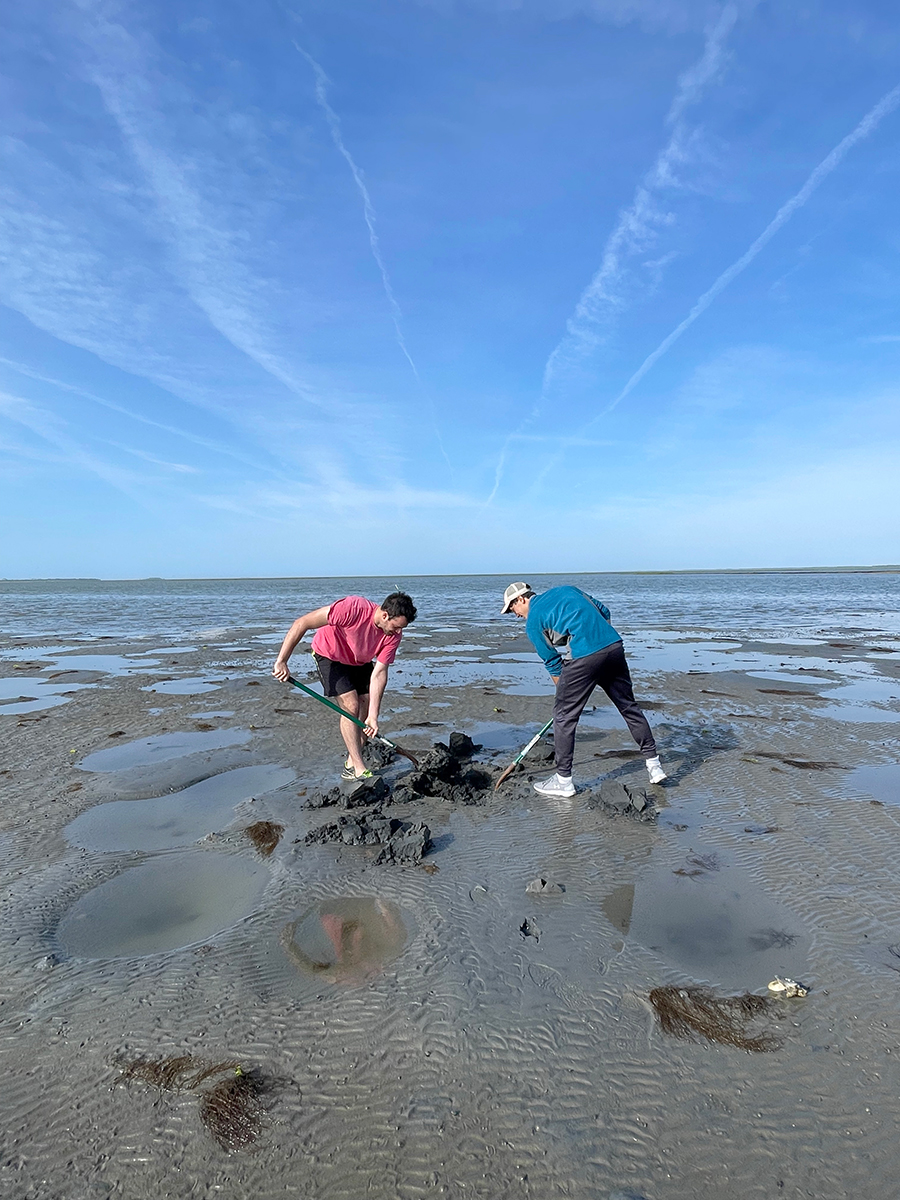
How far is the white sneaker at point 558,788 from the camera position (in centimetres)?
581

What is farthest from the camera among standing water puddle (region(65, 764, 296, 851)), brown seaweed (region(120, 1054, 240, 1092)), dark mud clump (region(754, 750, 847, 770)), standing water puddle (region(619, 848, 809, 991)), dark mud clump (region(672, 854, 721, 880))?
dark mud clump (region(754, 750, 847, 770))

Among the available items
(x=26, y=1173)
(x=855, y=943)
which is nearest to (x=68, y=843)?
(x=26, y=1173)

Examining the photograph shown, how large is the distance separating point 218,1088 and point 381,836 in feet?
7.79

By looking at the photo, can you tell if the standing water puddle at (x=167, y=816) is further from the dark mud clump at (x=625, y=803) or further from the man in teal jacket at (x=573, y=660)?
A: the dark mud clump at (x=625, y=803)

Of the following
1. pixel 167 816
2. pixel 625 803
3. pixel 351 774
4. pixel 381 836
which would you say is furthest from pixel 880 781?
pixel 167 816

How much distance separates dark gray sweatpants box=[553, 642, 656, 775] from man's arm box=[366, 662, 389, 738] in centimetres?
174

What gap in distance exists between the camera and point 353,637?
240 inches

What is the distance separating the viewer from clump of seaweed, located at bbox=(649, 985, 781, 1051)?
2670 mm

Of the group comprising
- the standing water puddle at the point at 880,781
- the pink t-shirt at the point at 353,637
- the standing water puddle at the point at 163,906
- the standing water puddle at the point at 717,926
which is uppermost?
the pink t-shirt at the point at 353,637

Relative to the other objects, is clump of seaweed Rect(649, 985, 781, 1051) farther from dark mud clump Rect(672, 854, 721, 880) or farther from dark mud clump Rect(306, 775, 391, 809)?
dark mud clump Rect(306, 775, 391, 809)

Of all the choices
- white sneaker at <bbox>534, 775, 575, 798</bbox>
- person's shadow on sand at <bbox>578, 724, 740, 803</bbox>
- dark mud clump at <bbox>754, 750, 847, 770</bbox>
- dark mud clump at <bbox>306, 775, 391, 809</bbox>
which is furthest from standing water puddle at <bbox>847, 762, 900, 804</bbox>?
dark mud clump at <bbox>306, 775, 391, 809</bbox>

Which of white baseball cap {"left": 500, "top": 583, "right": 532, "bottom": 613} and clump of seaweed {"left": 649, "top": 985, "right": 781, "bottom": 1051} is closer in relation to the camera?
clump of seaweed {"left": 649, "top": 985, "right": 781, "bottom": 1051}

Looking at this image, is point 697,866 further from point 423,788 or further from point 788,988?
point 423,788

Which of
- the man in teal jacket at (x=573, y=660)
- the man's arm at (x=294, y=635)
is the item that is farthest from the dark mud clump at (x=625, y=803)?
the man's arm at (x=294, y=635)
